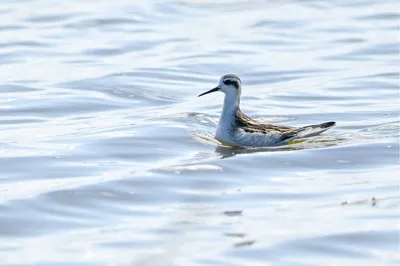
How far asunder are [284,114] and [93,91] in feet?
12.9

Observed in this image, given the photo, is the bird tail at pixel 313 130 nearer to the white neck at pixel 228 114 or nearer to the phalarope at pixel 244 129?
the phalarope at pixel 244 129

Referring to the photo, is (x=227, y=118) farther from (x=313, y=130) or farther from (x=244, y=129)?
(x=313, y=130)

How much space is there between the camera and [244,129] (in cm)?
1638

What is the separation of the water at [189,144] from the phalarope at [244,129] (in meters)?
0.23

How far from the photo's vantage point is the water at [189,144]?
37.1 feet

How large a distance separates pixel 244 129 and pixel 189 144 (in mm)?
803

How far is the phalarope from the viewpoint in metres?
16.0

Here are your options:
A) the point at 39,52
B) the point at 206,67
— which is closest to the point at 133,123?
the point at 206,67

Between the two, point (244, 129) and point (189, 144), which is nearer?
point (244, 129)

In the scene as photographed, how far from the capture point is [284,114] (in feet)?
63.4

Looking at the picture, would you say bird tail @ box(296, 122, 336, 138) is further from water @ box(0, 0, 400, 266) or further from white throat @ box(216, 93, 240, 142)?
white throat @ box(216, 93, 240, 142)

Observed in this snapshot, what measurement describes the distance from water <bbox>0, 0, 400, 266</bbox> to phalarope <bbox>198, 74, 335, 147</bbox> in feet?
0.77

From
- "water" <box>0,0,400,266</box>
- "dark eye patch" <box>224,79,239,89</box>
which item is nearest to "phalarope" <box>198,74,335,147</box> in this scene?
"dark eye patch" <box>224,79,239,89</box>

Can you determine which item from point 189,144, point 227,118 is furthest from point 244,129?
point 189,144
